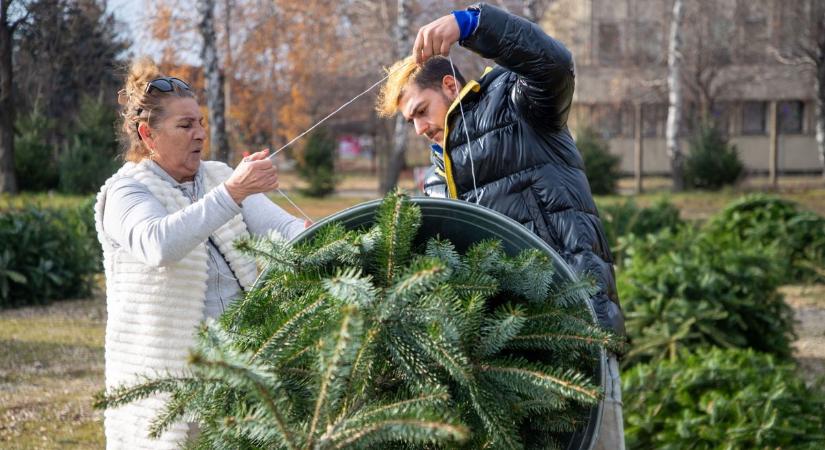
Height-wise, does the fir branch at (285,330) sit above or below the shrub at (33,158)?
above

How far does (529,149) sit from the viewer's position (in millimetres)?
2490

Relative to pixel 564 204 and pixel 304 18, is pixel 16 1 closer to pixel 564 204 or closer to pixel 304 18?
pixel 564 204

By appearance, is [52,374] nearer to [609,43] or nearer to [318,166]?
[318,166]

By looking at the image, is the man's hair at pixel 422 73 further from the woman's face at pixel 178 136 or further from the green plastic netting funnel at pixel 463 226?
the green plastic netting funnel at pixel 463 226

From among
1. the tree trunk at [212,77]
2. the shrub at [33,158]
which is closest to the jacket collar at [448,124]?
the tree trunk at [212,77]

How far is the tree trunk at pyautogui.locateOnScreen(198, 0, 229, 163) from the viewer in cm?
1333

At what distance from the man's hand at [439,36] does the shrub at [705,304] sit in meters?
3.40

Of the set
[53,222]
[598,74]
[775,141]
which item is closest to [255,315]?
[53,222]

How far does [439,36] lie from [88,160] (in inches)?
637

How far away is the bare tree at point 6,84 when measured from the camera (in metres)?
9.37

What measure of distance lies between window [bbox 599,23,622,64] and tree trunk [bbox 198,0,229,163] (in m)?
15.2

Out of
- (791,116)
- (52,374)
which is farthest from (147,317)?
(791,116)

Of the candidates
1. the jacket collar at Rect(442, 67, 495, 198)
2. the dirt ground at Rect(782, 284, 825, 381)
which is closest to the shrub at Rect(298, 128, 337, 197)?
the dirt ground at Rect(782, 284, 825, 381)

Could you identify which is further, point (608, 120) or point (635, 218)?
point (608, 120)
